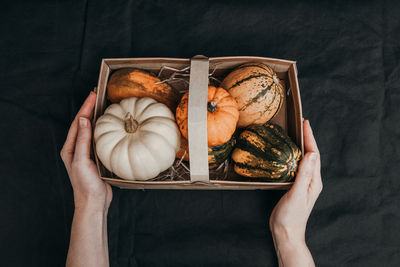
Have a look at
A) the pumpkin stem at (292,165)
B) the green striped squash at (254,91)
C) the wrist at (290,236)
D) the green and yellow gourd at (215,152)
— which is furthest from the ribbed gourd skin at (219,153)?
the wrist at (290,236)

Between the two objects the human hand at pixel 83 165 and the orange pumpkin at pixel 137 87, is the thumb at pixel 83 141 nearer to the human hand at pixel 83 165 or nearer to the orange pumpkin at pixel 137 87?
the human hand at pixel 83 165

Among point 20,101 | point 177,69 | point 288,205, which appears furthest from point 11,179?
point 288,205

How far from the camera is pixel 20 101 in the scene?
1.46m

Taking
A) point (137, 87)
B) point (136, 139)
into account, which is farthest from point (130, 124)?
point (137, 87)

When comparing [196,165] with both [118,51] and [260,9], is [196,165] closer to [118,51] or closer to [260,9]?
[118,51]

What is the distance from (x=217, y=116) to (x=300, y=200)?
47 cm

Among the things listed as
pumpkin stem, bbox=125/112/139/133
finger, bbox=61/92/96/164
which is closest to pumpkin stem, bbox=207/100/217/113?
pumpkin stem, bbox=125/112/139/133

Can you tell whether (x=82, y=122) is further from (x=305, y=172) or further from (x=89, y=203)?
(x=305, y=172)

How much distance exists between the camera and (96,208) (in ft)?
3.83

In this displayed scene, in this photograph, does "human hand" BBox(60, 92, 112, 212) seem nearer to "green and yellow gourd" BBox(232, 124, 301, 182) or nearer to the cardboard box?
the cardboard box

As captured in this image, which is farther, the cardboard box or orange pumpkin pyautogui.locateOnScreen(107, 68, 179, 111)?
orange pumpkin pyautogui.locateOnScreen(107, 68, 179, 111)

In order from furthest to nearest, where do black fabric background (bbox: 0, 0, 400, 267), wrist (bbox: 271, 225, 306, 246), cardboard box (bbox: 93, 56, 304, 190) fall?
black fabric background (bbox: 0, 0, 400, 267) < wrist (bbox: 271, 225, 306, 246) < cardboard box (bbox: 93, 56, 304, 190)

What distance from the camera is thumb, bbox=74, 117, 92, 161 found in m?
1.06

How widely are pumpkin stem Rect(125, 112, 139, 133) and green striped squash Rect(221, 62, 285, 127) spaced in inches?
15.6
